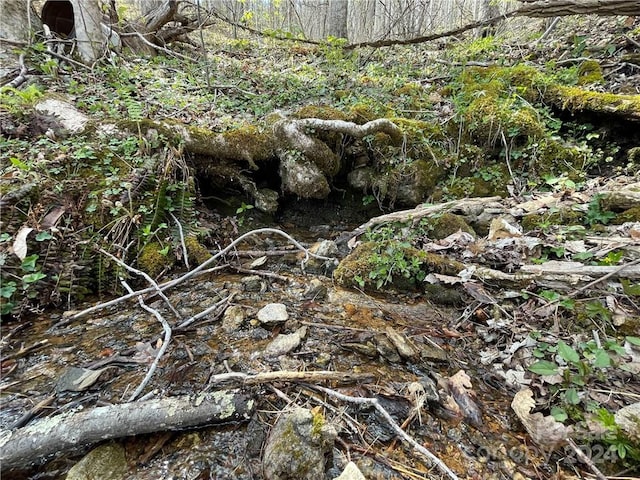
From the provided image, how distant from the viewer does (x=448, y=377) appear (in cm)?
205

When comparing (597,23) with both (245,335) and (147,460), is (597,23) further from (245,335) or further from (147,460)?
(147,460)

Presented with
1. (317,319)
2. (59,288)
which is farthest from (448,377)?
(59,288)

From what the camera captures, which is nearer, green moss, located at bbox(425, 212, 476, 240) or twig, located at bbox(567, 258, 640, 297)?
twig, located at bbox(567, 258, 640, 297)

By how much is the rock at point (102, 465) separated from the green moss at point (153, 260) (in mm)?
1740

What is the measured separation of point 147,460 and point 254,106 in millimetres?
5088

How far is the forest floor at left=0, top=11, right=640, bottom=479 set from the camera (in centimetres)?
165

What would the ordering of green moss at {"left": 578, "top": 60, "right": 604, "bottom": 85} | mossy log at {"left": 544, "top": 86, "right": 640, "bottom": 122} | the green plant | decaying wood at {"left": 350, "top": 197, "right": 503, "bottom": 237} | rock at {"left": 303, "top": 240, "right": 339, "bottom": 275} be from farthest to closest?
green moss at {"left": 578, "top": 60, "right": 604, "bottom": 85}, mossy log at {"left": 544, "top": 86, "right": 640, "bottom": 122}, decaying wood at {"left": 350, "top": 197, "right": 503, "bottom": 237}, rock at {"left": 303, "top": 240, "right": 339, "bottom": 275}, the green plant

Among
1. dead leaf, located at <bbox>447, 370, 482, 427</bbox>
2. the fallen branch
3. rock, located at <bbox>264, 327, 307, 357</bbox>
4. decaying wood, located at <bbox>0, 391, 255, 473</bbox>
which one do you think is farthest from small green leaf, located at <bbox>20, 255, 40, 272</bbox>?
dead leaf, located at <bbox>447, 370, 482, 427</bbox>

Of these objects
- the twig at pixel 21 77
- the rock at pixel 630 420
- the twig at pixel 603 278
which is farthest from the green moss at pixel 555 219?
the twig at pixel 21 77

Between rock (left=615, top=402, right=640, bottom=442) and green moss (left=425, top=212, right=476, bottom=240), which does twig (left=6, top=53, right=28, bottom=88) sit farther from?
rock (left=615, top=402, right=640, bottom=442)

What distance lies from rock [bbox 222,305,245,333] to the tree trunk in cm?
666

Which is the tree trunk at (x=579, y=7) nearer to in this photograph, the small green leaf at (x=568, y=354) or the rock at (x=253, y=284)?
the small green leaf at (x=568, y=354)

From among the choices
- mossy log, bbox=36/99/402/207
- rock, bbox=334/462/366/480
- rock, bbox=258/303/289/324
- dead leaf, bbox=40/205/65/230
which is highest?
mossy log, bbox=36/99/402/207

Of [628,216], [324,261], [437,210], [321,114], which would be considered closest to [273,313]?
[324,261]
